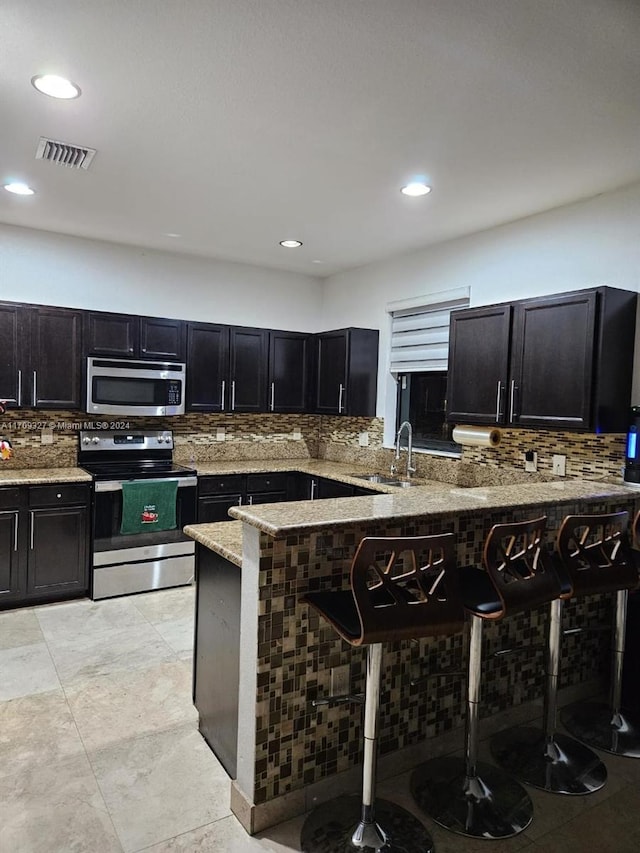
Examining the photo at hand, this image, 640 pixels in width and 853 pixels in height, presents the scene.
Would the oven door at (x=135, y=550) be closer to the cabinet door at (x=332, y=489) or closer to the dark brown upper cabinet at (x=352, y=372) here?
the cabinet door at (x=332, y=489)

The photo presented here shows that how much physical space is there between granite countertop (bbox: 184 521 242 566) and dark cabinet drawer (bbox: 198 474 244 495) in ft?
6.76

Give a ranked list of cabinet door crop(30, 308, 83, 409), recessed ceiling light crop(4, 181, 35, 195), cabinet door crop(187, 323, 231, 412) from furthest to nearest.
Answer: cabinet door crop(187, 323, 231, 412)
cabinet door crop(30, 308, 83, 409)
recessed ceiling light crop(4, 181, 35, 195)

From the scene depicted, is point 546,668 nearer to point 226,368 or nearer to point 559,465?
point 559,465

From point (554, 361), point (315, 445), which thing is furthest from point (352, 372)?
point (554, 361)

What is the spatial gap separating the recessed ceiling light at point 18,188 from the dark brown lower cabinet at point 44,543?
192 cm

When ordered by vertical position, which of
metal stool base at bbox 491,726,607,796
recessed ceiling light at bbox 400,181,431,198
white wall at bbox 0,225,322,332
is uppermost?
recessed ceiling light at bbox 400,181,431,198

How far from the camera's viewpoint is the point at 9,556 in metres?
3.95

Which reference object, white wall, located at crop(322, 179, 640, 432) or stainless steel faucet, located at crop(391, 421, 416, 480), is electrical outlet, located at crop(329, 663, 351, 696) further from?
stainless steel faucet, located at crop(391, 421, 416, 480)

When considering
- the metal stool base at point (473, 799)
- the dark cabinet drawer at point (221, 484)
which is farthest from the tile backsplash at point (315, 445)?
the metal stool base at point (473, 799)

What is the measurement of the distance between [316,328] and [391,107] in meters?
3.49

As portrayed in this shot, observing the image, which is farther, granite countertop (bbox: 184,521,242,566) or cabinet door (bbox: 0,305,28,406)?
cabinet door (bbox: 0,305,28,406)

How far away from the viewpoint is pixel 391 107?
2.42 meters

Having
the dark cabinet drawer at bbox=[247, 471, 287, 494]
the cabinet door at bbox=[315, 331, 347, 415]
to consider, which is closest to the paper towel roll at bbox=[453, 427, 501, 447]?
the cabinet door at bbox=[315, 331, 347, 415]

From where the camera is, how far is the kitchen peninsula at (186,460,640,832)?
201 centimetres
